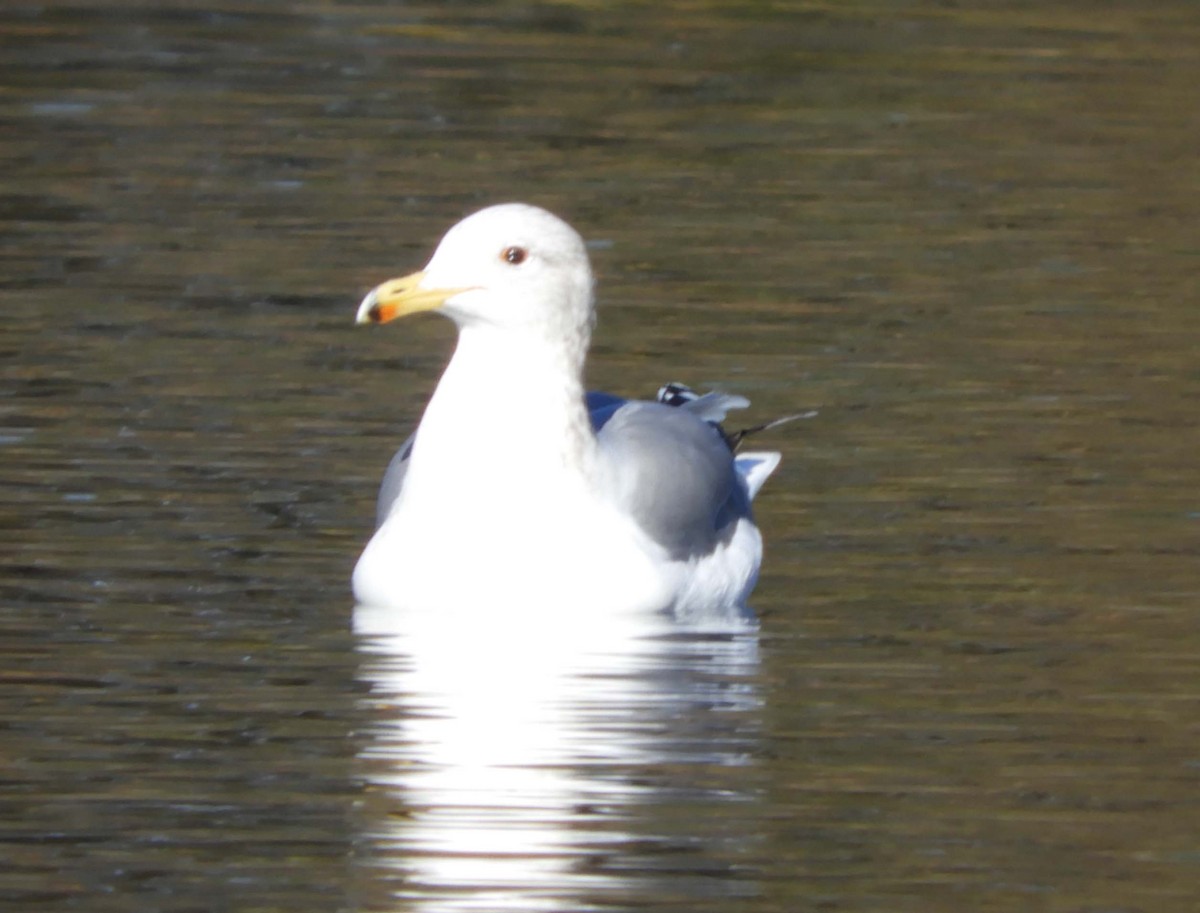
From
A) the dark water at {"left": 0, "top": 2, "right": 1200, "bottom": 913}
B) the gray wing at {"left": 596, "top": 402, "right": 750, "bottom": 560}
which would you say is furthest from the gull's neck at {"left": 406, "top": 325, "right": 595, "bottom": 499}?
the dark water at {"left": 0, "top": 2, "right": 1200, "bottom": 913}

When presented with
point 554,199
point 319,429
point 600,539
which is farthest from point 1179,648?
point 554,199

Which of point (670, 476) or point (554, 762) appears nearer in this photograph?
point (554, 762)

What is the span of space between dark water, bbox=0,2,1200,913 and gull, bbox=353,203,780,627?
0.23 metres

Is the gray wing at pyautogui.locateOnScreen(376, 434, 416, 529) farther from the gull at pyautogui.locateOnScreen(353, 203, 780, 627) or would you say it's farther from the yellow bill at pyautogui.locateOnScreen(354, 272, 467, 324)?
the yellow bill at pyautogui.locateOnScreen(354, 272, 467, 324)

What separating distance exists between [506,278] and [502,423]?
44 centimetres

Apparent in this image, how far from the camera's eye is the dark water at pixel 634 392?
7516 millimetres

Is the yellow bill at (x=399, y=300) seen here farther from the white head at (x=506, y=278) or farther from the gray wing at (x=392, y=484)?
the gray wing at (x=392, y=484)

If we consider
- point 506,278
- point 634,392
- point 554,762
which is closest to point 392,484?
point 506,278

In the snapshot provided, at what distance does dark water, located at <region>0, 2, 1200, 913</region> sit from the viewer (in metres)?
7.52

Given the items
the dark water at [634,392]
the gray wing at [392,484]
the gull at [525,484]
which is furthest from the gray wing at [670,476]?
the gray wing at [392,484]

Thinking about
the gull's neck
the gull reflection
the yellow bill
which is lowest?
the gull reflection

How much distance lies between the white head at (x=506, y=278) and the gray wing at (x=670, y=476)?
0.45 m

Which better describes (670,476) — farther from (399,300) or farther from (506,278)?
(399,300)

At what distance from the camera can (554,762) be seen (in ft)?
26.2
